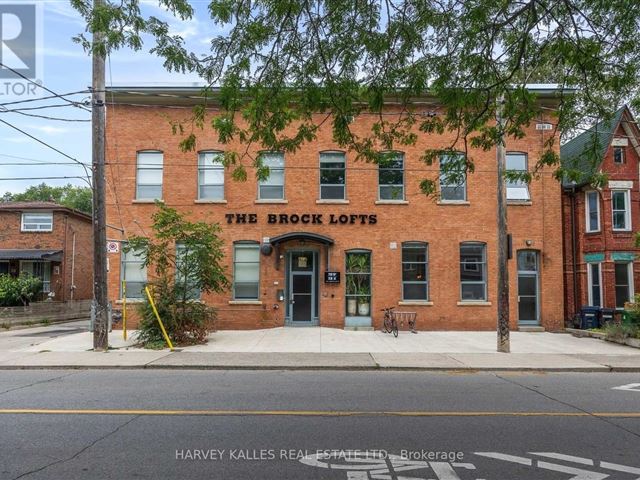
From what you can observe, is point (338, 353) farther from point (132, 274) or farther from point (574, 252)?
point (574, 252)

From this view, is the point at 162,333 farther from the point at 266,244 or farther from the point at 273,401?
the point at 273,401

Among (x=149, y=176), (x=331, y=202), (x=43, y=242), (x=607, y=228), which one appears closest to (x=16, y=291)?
(x=43, y=242)

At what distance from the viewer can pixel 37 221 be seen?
27.0m

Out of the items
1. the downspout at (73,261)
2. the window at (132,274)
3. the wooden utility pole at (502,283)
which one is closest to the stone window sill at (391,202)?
the wooden utility pole at (502,283)

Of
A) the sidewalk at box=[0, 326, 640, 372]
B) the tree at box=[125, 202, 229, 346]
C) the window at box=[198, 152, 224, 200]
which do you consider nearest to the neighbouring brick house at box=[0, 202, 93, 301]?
the sidewalk at box=[0, 326, 640, 372]

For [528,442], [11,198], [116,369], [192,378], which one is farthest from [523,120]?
[11,198]

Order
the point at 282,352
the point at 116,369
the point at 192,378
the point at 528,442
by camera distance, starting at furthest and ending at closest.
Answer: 1. the point at 282,352
2. the point at 116,369
3. the point at 192,378
4. the point at 528,442

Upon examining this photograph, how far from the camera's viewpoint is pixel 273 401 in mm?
7547

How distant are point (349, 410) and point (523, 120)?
16.5 ft

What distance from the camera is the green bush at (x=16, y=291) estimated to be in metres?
22.1

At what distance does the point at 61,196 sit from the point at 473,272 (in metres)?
55.1

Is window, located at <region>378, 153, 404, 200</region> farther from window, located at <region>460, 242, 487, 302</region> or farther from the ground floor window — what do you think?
window, located at <region>460, 242, 487, 302</region>

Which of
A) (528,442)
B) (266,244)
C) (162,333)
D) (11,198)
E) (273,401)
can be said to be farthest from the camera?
(11,198)

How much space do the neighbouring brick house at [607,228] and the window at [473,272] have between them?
3873 millimetres
